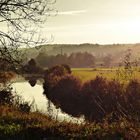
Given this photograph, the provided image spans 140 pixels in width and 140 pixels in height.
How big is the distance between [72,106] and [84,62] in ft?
435

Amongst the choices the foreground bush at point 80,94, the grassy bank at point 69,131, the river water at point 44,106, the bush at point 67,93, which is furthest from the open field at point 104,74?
the grassy bank at point 69,131

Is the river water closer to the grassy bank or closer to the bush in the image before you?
the bush

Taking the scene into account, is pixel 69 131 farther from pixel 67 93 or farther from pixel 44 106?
pixel 67 93

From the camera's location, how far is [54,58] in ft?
463

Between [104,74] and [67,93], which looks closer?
[67,93]

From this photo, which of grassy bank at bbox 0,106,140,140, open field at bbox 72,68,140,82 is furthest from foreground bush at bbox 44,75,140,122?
grassy bank at bbox 0,106,140,140

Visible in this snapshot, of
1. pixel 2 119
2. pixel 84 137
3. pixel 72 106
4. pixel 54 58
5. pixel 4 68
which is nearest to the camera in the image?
pixel 84 137

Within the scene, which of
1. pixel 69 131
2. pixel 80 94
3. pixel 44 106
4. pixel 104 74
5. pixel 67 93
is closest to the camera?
pixel 69 131

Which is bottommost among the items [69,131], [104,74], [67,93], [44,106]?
[44,106]

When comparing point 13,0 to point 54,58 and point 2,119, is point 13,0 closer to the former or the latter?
point 2,119

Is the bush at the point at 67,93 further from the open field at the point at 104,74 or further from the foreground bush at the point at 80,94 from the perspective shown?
the open field at the point at 104,74

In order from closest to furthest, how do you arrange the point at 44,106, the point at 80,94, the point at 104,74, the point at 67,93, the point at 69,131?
the point at 69,131, the point at 44,106, the point at 80,94, the point at 67,93, the point at 104,74

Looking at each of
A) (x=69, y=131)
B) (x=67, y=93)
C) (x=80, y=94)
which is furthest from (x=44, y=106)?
(x=69, y=131)

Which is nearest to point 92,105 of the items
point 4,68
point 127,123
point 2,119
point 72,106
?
point 72,106
